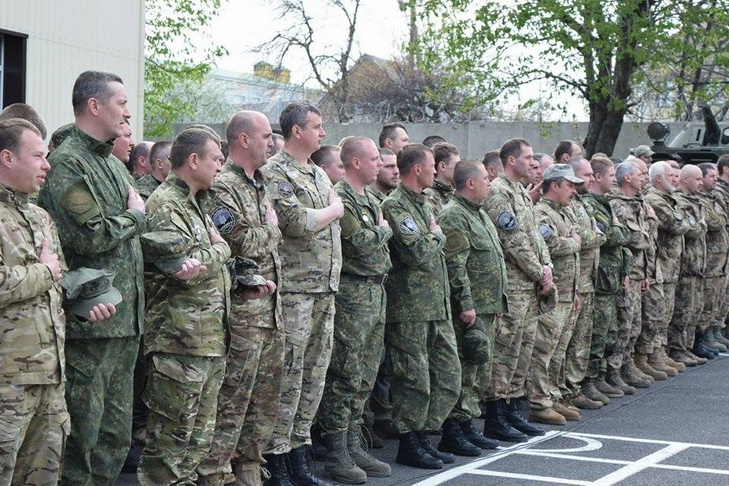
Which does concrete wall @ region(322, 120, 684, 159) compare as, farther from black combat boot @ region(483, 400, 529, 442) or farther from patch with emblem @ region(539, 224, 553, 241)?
black combat boot @ region(483, 400, 529, 442)

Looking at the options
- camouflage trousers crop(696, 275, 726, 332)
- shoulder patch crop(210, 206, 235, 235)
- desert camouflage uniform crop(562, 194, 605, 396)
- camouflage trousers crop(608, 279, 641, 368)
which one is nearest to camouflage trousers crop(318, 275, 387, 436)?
shoulder patch crop(210, 206, 235, 235)

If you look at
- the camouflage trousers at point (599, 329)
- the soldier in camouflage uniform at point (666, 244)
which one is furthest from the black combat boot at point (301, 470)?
the soldier in camouflage uniform at point (666, 244)

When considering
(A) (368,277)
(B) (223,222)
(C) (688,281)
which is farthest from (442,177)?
(C) (688,281)

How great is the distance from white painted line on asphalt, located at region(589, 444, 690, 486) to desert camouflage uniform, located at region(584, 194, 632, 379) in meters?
2.11

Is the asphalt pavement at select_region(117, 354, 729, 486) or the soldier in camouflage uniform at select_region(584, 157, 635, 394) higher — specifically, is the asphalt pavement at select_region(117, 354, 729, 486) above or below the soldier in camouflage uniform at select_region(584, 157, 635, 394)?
below

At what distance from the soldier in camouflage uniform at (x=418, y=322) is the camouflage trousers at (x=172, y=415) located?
2055mm

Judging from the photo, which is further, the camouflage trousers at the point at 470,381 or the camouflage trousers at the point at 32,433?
the camouflage trousers at the point at 470,381

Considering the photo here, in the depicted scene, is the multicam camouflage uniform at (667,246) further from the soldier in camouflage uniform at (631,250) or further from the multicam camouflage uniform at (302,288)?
the multicam camouflage uniform at (302,288)

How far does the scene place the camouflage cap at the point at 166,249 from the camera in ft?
18.4

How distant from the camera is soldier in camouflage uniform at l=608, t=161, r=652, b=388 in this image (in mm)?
10797

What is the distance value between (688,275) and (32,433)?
9.23 metres

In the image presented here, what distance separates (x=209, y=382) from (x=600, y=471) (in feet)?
9.76

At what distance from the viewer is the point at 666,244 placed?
1204cm

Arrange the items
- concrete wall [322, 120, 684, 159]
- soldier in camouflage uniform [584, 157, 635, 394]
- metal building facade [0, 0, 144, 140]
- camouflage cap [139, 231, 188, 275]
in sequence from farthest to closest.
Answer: concrete wall [322, 120, 684, 159] → metal building facade [0, 0, 144, 140] → soldier in camouflage uniform [584, 157, 635, 394] → camouflage cap [139, 231, 188, 275]
